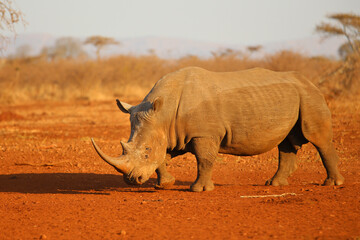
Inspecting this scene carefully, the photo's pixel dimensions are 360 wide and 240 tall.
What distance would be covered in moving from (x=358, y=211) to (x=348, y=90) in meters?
14.4

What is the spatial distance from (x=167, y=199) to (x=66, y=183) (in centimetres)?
252

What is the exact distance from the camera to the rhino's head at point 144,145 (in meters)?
6.53

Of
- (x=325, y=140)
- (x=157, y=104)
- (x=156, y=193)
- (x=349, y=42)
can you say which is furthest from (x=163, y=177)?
(x=349, y=42)

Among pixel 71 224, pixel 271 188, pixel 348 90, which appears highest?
pixel 71 224

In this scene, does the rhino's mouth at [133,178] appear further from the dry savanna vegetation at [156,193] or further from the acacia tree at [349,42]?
the acacia tree at [349,42]

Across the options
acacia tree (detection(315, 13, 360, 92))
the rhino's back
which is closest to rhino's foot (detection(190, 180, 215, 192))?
the rhino's back

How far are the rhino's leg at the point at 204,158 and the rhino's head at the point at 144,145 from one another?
0.46m

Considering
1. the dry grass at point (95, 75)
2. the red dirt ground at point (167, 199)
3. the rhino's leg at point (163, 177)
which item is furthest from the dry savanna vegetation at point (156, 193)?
the dry grass at point (95, 75)

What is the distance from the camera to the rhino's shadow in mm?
7770

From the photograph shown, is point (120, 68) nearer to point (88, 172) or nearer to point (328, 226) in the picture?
point (88, 172)

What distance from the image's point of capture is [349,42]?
24.2 meters

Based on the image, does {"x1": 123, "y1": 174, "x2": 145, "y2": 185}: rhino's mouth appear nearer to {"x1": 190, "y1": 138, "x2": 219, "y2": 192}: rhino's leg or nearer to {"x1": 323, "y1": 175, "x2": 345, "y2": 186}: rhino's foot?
{"x1": 190, "y1": 138, "x2": 219, "y2": 192}: rhino's leg

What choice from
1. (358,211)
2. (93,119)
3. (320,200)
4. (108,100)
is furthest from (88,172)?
(108,100)

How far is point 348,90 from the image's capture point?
62.1ft
